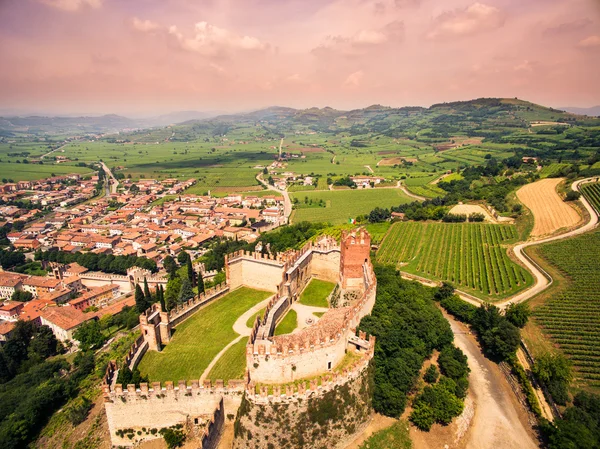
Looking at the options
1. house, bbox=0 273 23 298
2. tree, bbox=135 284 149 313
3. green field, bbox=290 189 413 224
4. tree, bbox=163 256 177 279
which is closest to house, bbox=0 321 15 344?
house, bbox=0 273 23 298

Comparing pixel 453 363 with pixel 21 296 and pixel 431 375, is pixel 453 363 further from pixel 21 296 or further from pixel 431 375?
pixel 21 296

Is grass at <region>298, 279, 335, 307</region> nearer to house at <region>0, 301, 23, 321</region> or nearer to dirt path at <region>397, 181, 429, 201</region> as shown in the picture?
house at <region>0, 301, 23, 321</region>

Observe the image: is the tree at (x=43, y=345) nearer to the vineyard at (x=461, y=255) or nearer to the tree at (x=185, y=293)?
the tree at (x=185, y=293)

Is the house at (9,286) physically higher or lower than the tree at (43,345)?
lower

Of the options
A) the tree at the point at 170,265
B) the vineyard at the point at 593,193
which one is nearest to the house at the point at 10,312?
the tree at the point at 170,265

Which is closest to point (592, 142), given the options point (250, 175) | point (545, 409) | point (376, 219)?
point (376, 219)

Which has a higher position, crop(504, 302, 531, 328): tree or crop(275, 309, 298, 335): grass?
crop(275, 309, 298, 335): grass

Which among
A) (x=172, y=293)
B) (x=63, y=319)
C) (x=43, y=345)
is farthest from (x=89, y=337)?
(x=172, y=293)
